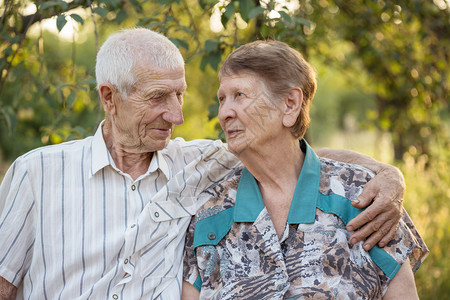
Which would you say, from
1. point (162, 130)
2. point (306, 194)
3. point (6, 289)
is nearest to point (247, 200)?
point (306, 194)

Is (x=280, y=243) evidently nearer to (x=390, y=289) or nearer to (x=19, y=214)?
(x=390, y=289)

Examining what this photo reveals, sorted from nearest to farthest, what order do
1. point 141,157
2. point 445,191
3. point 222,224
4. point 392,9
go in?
point 222,224 → point 141,157 → point 392,9 → point 445,191

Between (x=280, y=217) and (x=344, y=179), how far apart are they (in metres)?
0.32

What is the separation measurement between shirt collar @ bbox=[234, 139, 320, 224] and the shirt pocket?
26 centimetres

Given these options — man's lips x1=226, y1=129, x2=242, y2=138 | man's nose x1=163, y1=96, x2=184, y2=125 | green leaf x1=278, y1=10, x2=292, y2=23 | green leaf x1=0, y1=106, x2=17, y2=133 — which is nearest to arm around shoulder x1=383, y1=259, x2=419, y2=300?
man's lips x1=226, y1=129, x2=242, y2=138

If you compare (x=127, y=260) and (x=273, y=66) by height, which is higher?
(x=273, y=66)

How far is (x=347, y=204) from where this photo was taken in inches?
87.4

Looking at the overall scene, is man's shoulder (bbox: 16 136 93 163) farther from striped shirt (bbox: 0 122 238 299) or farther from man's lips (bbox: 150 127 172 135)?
man's lips (bbox: 150 127 172 135)

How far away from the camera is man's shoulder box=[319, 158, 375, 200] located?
225cm

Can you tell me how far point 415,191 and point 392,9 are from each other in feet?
7.63

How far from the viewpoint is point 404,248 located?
7.11 feet

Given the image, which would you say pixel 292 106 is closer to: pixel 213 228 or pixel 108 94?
pixel 213 228

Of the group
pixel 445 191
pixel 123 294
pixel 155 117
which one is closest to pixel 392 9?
pixel 445 191

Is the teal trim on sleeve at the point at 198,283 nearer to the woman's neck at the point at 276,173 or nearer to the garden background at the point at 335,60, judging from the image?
the woman's neck at the point at 276,173
